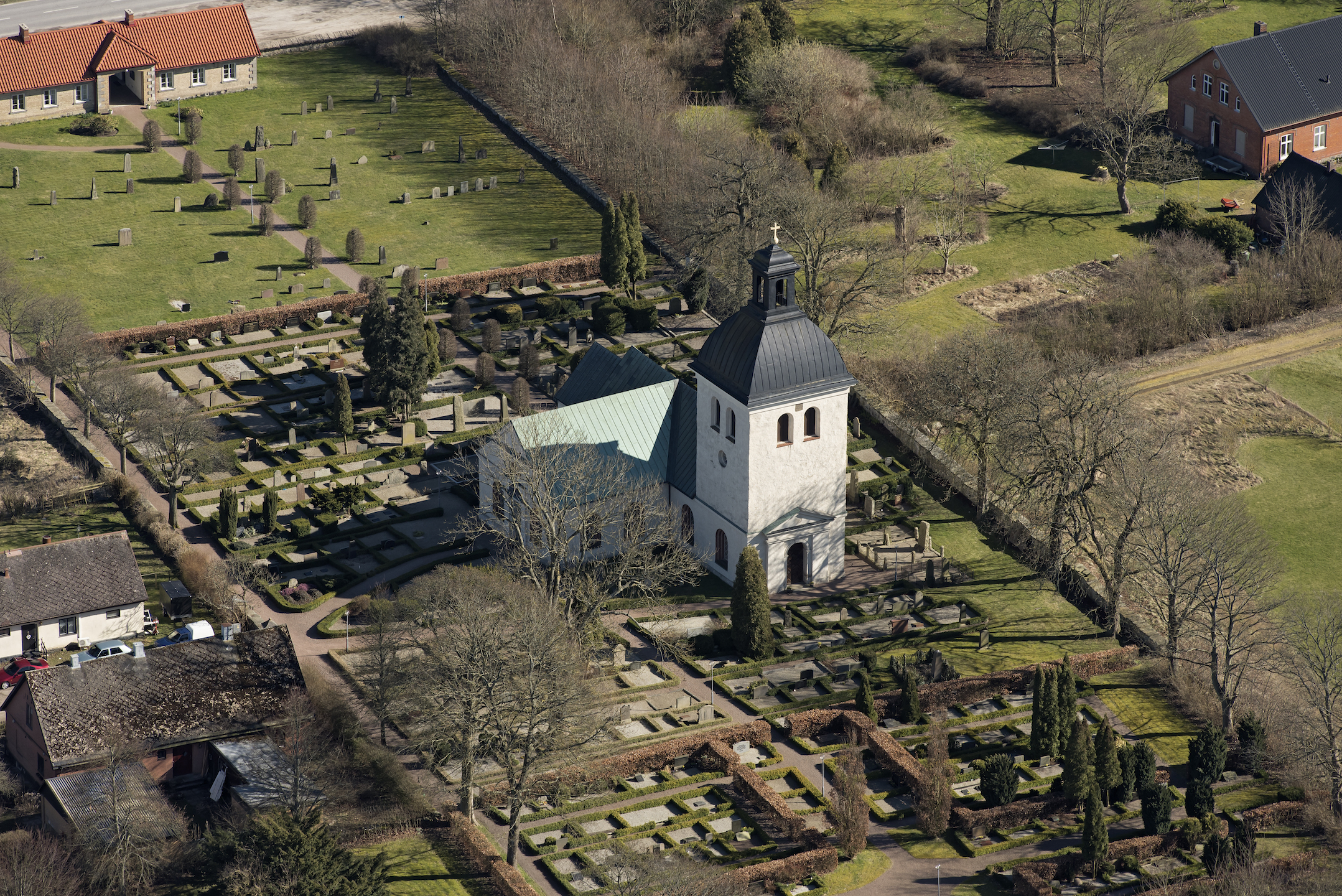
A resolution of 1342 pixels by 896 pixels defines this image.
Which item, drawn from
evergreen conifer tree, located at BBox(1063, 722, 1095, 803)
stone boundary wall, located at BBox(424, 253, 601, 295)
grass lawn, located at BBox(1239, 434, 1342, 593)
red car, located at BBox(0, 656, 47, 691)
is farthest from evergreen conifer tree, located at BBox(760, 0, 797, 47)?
evergreen conifer tree, located at BBox(1063, 722, 1095, 803)

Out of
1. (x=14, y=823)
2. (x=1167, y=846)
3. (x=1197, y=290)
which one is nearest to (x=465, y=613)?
(x=14, y=823)

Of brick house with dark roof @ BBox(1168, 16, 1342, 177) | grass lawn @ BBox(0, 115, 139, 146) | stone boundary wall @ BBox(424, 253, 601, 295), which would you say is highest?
brick house with dark roof @ BBox(1168, 16, 1342, 177)

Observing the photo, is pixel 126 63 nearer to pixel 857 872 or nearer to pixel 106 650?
pixel 106 650

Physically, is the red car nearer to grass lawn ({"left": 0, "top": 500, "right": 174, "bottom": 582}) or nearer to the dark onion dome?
grass lawn ({"left": 0, "top": 500, "right": 174, "bottom": 582})

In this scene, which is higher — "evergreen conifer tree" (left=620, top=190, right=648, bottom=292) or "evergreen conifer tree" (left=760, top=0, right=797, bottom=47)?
"evergreen conifer tree" (left=760, top=0, right=797, bottom=47)

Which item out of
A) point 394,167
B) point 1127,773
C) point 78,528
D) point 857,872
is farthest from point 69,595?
point 394,167

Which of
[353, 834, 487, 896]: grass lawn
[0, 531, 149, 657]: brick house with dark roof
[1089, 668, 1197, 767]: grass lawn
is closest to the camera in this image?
[353, 834, 487, 896]: grass lawn

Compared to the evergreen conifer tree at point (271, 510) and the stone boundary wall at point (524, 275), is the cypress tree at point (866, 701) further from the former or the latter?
the stone boundary wall at point (524, 275)
